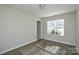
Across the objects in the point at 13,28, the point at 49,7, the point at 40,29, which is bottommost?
the point at 40,29

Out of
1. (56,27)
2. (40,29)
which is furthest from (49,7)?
(40,29)

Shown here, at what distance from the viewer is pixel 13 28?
2824 millimetres

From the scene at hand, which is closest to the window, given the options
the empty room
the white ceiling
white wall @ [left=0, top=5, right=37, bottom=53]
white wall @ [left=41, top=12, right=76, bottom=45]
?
the empty room

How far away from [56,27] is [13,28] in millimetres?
3384

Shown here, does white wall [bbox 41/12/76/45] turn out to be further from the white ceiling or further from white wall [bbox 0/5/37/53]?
white wall [bbox 0/5/37/53]

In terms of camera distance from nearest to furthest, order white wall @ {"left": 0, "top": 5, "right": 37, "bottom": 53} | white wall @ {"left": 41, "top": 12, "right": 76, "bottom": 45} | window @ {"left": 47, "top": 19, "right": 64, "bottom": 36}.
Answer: white wall @ {"left": 0, "top": 5, "right": 37, "bottom": 53} → white wall @ {"left": 41, "top": 12, "right": 76, "bottom": 45} → window @ {"left": 47, "top": 19, "right": 64, "bottom": 36}

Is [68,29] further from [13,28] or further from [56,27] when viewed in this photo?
[13,28]

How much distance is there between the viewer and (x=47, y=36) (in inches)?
204

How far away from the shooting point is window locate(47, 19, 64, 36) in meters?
4.22

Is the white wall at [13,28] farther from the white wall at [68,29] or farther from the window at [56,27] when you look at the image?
the white wall at [68,29]

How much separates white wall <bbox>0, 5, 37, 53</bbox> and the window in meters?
2.19

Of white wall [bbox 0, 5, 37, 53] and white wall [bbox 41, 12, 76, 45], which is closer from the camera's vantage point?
white wall [bbox 0, 5, 37, 53]
